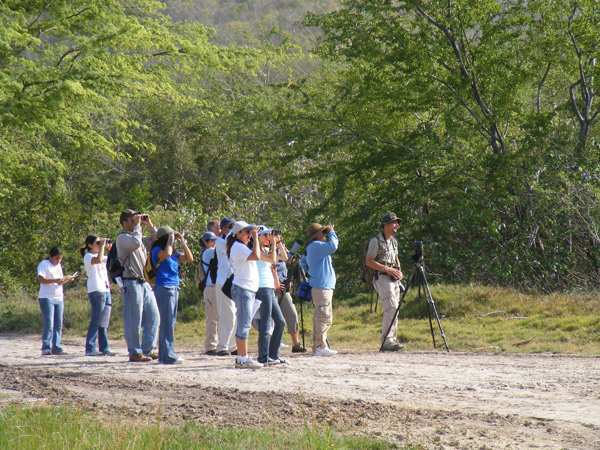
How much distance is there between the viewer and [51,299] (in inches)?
414

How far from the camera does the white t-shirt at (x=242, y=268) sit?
26.9 ft

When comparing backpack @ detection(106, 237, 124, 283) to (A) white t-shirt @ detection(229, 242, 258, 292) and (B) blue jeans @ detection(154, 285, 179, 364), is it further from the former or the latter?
(A) white t-shirt @ detection(229, 242, 258, 292)

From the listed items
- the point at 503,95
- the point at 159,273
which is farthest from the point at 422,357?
the point at 503,95

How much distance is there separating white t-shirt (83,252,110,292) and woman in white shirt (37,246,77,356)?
1.26ft

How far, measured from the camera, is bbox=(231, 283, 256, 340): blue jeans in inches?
324

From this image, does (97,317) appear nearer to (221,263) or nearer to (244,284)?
(221,263)

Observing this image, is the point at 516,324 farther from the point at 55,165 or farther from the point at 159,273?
the point at 55,165

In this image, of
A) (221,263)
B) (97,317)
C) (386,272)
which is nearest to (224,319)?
(221,263)

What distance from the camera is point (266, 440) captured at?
188 inches

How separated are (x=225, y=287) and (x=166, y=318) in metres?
0.93

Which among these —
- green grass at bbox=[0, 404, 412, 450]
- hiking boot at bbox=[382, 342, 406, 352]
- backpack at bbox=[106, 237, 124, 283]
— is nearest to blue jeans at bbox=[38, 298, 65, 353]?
backpack at bbox=[106, 237, 124, 283]

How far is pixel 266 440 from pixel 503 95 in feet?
40.4

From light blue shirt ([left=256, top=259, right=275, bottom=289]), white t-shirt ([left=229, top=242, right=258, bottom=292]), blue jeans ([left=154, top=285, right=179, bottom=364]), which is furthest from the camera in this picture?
blue jeans ([left=154, top=285, right=179, bottom=364])

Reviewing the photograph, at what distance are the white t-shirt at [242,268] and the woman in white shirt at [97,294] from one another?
2857 mm
